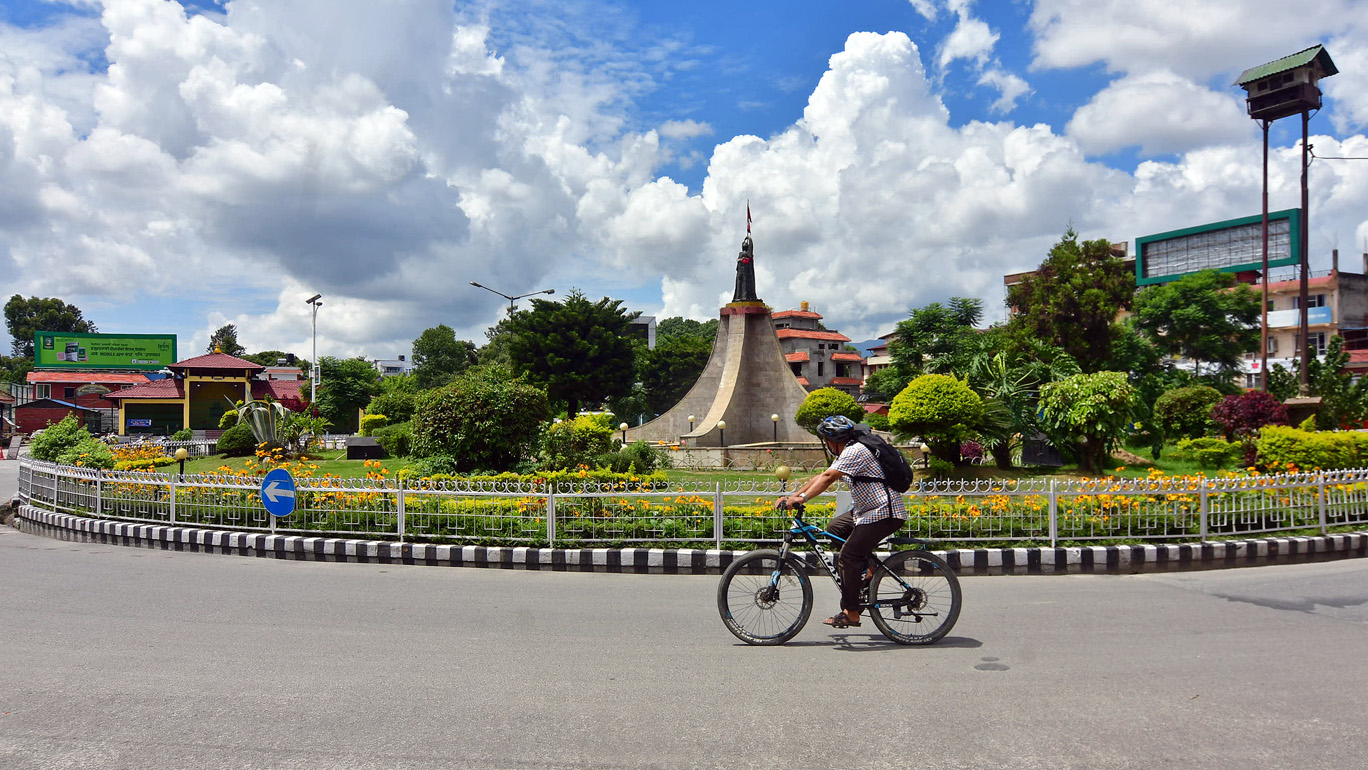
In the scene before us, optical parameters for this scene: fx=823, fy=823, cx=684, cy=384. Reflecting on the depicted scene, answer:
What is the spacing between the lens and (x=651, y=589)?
750 centimetres

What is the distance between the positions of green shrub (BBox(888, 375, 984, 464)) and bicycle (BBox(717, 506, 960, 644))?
11218 millimetres

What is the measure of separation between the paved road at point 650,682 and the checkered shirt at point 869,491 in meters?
0.88

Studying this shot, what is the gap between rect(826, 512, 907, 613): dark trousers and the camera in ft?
17.6

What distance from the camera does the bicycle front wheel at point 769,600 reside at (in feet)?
18.1

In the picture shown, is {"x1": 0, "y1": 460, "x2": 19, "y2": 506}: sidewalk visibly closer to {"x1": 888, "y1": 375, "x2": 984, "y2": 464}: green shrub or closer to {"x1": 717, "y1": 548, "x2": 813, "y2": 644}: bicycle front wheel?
{"x1": 717, "y1": 548, "x2": 813, "y2": 644}: bicycle front wheel

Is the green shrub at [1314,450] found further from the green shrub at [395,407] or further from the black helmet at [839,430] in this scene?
the green shrub at [395,407]

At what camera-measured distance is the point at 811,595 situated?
5.48 metres

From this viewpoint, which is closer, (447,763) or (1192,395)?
(447,763)

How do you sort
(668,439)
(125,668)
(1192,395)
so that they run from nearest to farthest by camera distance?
(125,668), (1192,395), (668,439)

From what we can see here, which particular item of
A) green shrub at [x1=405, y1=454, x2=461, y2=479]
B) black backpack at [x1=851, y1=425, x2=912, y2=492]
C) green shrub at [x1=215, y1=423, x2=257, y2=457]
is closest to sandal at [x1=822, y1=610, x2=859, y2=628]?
black backpack at [x1=851, y1=425, x2=912, y2=492]

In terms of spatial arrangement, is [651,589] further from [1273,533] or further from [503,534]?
[1273,533]

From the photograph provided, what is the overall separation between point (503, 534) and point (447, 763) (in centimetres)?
565

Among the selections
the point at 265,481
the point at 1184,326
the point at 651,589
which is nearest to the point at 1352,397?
the point at 1184,326

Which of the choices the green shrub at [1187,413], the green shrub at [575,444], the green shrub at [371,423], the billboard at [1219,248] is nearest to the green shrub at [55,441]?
the green shrub at [575,444]
